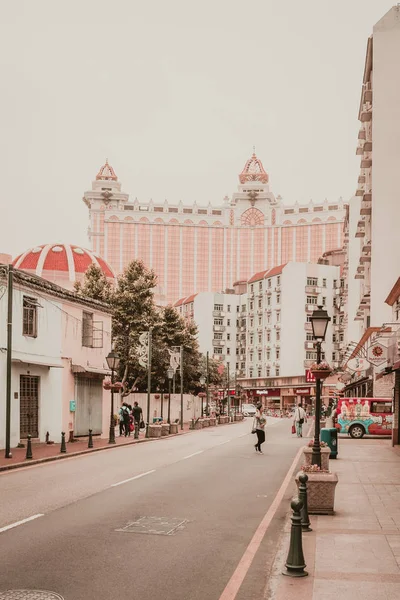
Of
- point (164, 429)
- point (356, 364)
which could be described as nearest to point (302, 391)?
point (356, 364)

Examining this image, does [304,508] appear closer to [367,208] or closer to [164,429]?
[164,429]

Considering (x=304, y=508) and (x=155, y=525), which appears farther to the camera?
(x=155, y=525)

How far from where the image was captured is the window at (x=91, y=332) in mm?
35906

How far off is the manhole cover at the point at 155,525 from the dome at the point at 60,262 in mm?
83169

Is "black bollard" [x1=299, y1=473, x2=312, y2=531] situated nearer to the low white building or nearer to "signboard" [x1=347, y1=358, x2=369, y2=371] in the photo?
the low white building

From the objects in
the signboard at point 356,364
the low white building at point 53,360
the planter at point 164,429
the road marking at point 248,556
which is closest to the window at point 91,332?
the low white building at point 53,360

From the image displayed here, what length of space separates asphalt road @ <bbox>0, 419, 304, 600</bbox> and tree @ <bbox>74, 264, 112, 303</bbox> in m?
36.8

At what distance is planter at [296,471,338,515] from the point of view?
12797 mm

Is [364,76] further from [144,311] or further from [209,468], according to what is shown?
[209,468]

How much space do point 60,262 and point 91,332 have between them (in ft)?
215

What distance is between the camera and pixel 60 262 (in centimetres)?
10038

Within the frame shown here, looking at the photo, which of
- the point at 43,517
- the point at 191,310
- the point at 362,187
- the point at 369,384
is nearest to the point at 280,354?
the point at 191,310

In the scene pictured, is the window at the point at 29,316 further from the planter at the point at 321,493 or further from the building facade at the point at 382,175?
the building facade at the point at 382,175

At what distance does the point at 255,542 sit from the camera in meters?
11.0
